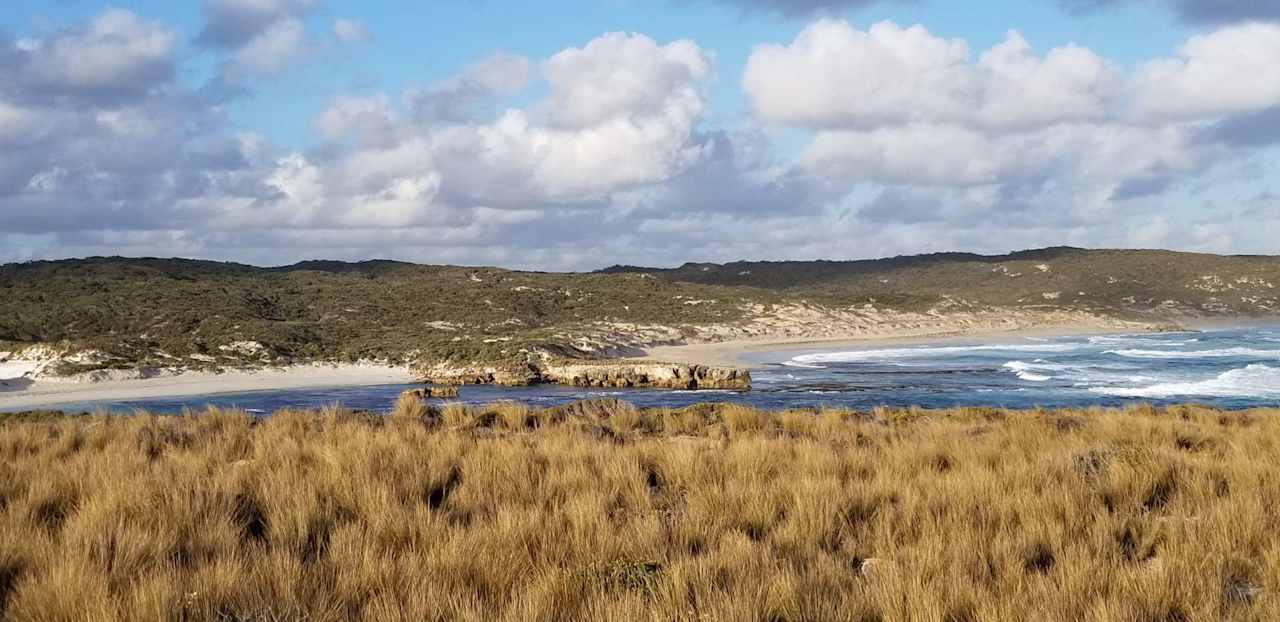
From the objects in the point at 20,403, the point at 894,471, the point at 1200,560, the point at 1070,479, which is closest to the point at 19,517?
the point at 894,471

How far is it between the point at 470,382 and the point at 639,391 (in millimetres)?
8831

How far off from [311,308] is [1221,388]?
5664 centimetres

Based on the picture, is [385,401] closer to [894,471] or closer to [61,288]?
[894,471]

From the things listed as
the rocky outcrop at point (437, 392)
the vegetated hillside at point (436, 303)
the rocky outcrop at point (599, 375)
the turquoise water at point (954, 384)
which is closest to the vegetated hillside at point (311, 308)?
the vegetated hillside at point (436, 303)

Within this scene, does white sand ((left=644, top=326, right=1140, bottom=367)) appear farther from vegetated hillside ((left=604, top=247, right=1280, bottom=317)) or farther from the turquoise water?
vegetated hillside ((left=604, top=247, right=1280, bottom=317))

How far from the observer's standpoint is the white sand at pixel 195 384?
30906 millimetres

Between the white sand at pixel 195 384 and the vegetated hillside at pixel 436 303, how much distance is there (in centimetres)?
182

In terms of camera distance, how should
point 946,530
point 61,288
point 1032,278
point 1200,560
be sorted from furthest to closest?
point 1032,278 → point 61,288 → point 946,530 → point 1200,560

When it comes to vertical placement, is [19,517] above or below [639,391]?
above

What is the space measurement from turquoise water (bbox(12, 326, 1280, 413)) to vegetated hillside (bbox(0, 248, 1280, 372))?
404 inches

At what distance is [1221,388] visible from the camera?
3347 centimetres

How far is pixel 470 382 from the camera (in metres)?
39.5

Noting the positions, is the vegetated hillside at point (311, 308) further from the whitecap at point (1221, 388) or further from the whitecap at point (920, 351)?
the whitecap at point (1221, 388)

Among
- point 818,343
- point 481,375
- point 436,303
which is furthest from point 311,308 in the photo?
point 818,343
